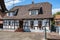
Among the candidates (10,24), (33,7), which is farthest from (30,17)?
(10,24)

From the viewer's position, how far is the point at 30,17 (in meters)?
35.5

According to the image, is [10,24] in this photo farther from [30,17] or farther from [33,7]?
[33,7]

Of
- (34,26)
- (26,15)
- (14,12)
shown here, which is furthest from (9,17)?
(34,26)

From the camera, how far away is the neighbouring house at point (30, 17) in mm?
33781

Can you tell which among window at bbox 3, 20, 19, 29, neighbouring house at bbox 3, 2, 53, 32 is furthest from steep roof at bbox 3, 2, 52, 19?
window at bbox 3, 20, 19, 29

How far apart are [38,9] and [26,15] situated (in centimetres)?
320

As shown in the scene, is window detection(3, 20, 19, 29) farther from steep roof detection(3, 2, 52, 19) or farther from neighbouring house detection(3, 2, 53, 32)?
steep roof detection(3, 2, 52, 19)

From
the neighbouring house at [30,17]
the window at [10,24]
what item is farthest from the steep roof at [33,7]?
the window at [10,24]

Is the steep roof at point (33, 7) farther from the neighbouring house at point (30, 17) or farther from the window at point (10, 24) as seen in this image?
the window at point (10, 24)

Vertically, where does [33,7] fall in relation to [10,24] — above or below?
above

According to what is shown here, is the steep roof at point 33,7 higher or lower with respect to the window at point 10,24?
higher

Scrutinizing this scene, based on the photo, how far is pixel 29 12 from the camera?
37.2m

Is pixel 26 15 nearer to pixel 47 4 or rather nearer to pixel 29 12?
pixel 29 12

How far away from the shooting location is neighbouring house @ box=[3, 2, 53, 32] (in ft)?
111
